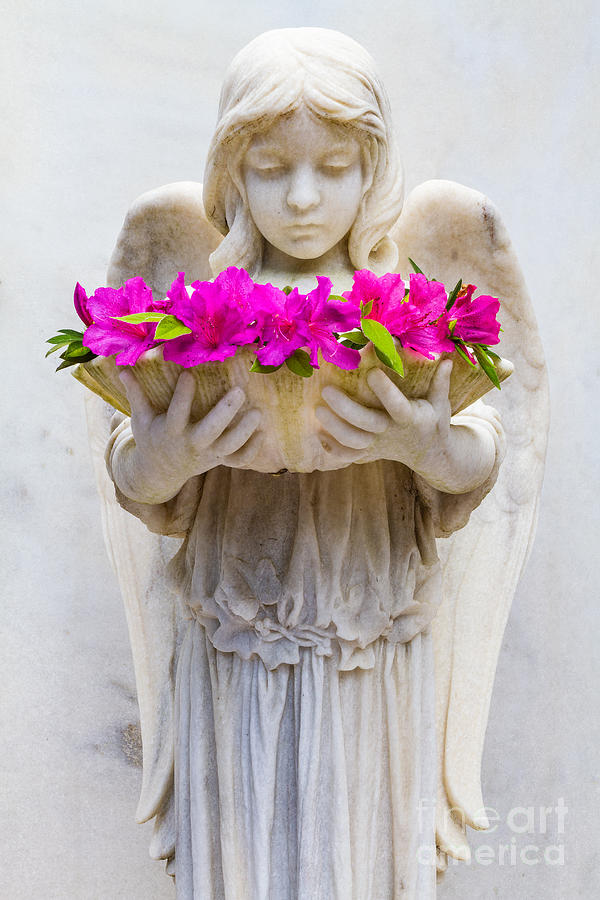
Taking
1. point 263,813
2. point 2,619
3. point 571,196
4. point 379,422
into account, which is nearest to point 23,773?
point 2,619

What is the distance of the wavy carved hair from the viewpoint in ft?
4.71

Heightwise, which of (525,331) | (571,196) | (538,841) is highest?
(571,196)

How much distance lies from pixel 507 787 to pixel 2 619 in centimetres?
93

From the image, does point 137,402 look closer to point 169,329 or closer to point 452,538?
point 169,329

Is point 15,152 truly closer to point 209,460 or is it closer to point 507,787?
point 209,460

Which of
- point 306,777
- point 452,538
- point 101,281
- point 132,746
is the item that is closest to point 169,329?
point 306,777

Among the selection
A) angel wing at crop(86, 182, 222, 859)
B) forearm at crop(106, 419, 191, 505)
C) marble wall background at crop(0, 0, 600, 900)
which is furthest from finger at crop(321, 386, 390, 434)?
marble wall background at crop(0, 0, 600, 900)

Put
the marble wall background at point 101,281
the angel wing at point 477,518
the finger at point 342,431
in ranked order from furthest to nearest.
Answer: the marble wall background at point 101,281
the angel wing at point 477,518
the finger at point 342,431

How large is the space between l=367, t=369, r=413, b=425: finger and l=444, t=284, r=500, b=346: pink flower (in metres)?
0.09

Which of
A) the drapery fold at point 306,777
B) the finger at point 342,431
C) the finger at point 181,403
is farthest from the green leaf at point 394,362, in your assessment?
the drapery fold at point 306,777

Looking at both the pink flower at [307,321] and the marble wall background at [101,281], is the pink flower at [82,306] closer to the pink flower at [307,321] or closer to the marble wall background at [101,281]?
the pink flower at [307,321]

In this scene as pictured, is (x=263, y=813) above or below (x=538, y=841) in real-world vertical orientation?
above

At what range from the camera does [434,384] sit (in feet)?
4.51

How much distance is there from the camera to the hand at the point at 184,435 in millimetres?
1344
